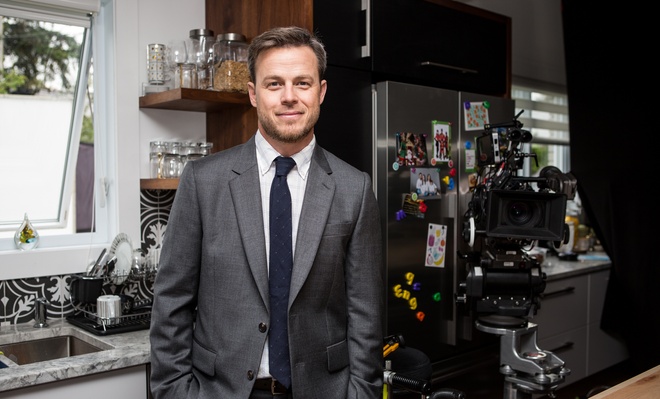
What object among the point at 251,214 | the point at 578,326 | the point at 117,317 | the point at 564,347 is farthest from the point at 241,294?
the point at 578,326

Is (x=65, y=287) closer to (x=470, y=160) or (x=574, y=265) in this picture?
(x=470, y=160)

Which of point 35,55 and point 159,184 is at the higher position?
point 35,55

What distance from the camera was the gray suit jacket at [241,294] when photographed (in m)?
1.53

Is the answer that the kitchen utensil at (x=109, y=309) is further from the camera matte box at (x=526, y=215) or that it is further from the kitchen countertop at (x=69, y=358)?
the camera matte box at (x=526, y=215)

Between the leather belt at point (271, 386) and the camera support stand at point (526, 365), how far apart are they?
1346 millimetres

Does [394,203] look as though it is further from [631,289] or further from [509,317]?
[631,289]

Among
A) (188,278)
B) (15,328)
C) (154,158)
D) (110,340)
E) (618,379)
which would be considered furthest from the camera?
(618,379)

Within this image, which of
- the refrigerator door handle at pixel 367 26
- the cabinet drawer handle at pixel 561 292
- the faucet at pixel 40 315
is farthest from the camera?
the cabinet drawer handle at pixel 561 292

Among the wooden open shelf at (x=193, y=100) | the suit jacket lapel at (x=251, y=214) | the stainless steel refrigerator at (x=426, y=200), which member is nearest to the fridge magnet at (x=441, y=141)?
the stainless steel refrigerator at (x=426, y=200)

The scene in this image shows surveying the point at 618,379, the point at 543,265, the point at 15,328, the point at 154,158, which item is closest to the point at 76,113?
the point at 154,158

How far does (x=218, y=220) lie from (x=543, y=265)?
288 centimetres

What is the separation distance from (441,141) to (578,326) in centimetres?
181

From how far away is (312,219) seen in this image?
5.21 ft

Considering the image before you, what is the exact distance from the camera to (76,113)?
2.64 metres
